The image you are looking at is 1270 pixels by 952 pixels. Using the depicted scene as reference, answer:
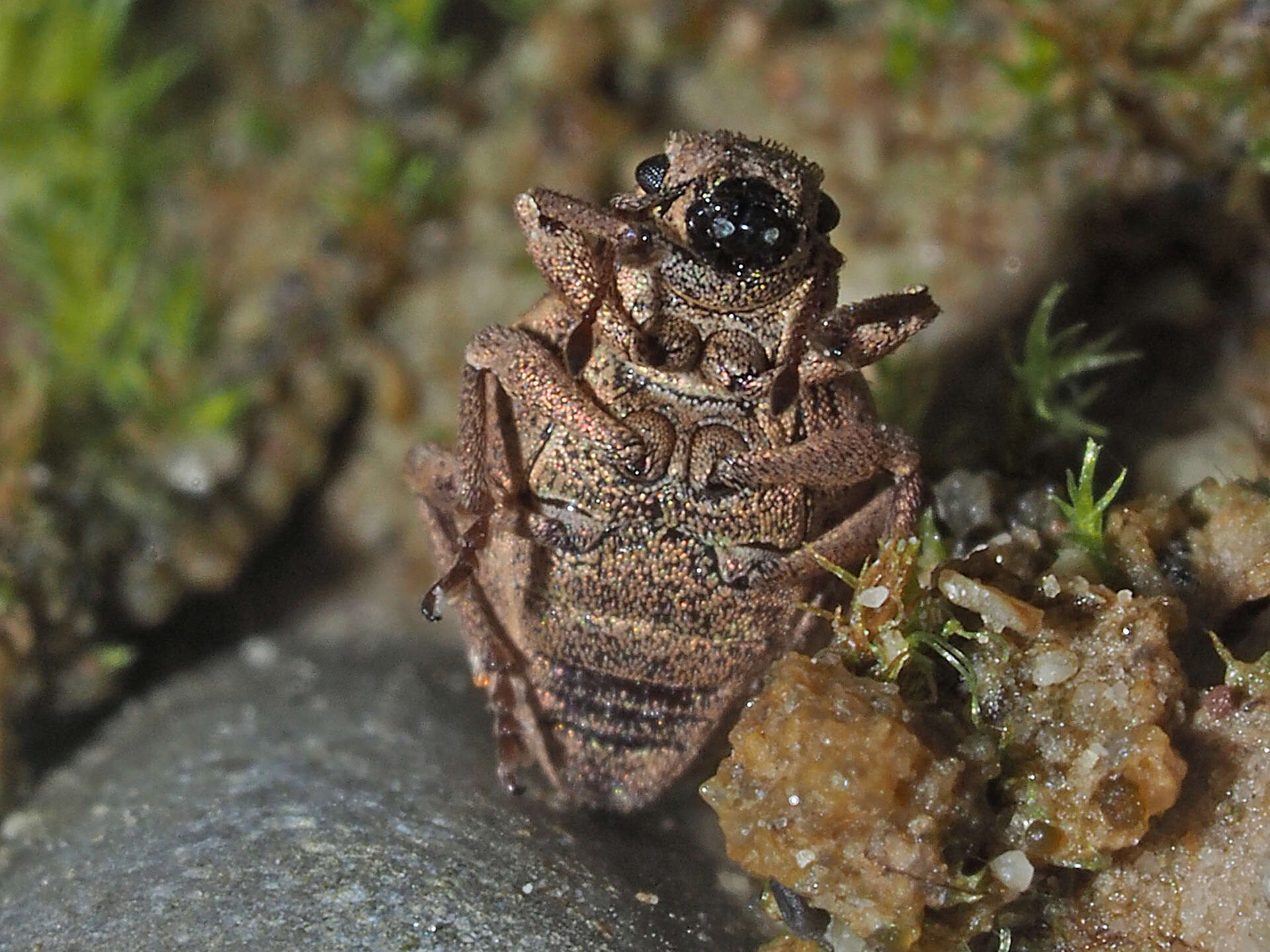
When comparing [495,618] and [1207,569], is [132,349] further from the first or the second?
[1207,569]

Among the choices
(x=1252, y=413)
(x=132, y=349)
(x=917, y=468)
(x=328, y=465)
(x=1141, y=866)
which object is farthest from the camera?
(x=328, y=465)

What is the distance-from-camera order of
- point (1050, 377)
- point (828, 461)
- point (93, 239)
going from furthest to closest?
point (93, 239) → point (1050, 377) → point (828, 461)

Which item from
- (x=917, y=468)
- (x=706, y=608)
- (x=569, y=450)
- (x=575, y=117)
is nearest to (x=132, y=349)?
(x=575, y=117)

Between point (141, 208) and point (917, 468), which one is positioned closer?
point (917, 468)

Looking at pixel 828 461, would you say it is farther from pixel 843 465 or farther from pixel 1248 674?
pixel 1248 674

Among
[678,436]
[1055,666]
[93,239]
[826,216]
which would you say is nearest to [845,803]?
[1055,666]

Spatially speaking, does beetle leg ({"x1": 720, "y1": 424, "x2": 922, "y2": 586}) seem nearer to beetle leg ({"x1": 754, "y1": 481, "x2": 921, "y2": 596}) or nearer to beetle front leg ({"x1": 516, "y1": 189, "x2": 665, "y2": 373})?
beetle leg ({"x1": 754, "y1": 481, "x2": 921, "y2": 596})
